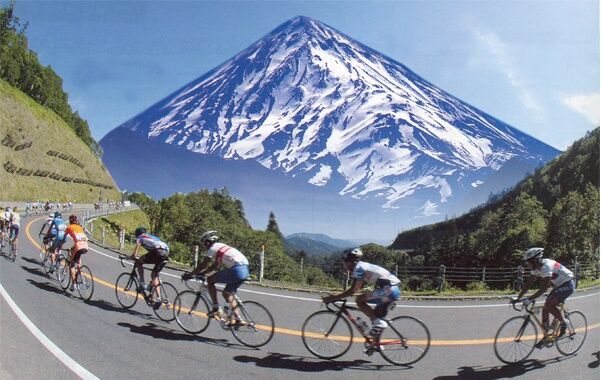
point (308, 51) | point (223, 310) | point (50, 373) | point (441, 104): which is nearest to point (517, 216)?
point (441, 104)

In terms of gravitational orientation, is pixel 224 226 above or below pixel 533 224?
below

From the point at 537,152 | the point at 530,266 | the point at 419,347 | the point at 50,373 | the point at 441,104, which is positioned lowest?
the point at 50,373

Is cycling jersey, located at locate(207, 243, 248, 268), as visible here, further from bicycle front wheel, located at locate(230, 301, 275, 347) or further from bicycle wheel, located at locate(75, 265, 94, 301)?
bicycle wheel, located at locate(75, 265, 94, 301)

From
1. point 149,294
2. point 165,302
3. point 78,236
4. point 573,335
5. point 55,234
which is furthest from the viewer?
point 55,234

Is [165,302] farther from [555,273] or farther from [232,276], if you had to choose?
[555,273]

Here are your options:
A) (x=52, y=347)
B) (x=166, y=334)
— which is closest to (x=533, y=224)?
(x=166, y=334)

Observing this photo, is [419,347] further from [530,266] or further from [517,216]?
[517,216]

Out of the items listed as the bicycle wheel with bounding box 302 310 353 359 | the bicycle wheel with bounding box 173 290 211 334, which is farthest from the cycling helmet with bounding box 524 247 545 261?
the bicycle wheel with bounding box 173 290 211 334

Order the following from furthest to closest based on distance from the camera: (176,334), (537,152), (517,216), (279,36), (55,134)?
(55,134) < (176,334) < (279,36) < (537,152) < (517,216)
